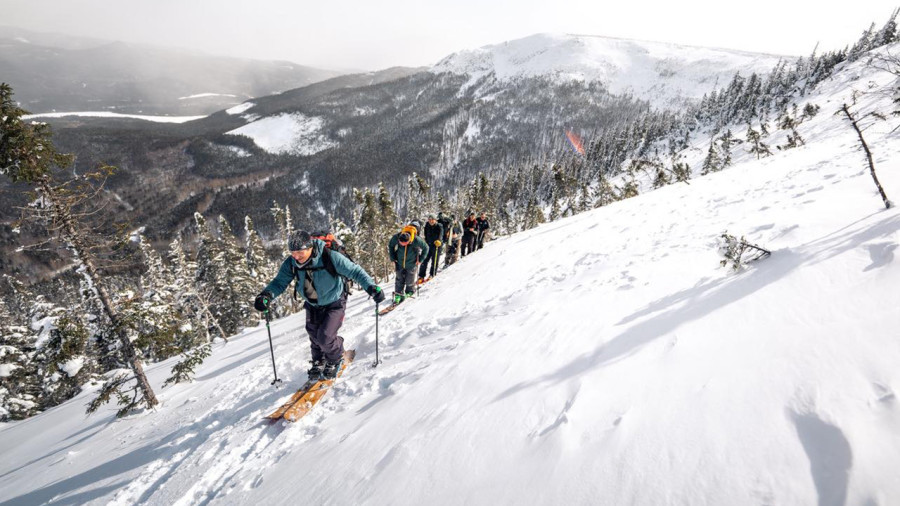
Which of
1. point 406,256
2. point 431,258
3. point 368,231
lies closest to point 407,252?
point 406,256

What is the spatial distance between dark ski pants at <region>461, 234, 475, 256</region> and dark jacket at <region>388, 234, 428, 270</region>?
22.3 feet

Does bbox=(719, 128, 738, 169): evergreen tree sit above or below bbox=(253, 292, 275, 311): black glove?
below

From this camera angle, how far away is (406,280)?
10195 millimetres

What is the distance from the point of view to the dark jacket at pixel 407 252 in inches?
388

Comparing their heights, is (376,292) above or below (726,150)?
above

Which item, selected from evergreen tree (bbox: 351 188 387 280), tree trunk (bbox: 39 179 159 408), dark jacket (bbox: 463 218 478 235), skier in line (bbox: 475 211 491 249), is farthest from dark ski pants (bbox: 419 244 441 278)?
evergreen tree (bbox: 351 188 387 280)

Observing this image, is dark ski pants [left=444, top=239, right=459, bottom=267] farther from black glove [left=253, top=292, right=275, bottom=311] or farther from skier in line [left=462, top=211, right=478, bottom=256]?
black glove [left=253, top=292, right=275, bottom=311]

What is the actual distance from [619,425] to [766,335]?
1.66 m

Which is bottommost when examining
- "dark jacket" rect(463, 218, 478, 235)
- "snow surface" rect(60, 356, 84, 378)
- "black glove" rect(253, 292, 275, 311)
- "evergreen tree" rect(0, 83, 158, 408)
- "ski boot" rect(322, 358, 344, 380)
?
"snow surface" rect(60, 356, 84, 378)

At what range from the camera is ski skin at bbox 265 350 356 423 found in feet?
16.6

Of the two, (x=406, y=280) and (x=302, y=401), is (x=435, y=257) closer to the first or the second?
(x=406, y=280)

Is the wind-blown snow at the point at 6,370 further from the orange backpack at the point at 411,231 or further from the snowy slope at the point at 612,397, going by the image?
the orange backpack at the point at 411,231

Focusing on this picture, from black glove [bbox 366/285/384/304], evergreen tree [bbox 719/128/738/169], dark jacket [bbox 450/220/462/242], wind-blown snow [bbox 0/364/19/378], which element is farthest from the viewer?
evergreen tree [bbox 719/128/738/169]

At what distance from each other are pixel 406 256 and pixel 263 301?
471 cm
